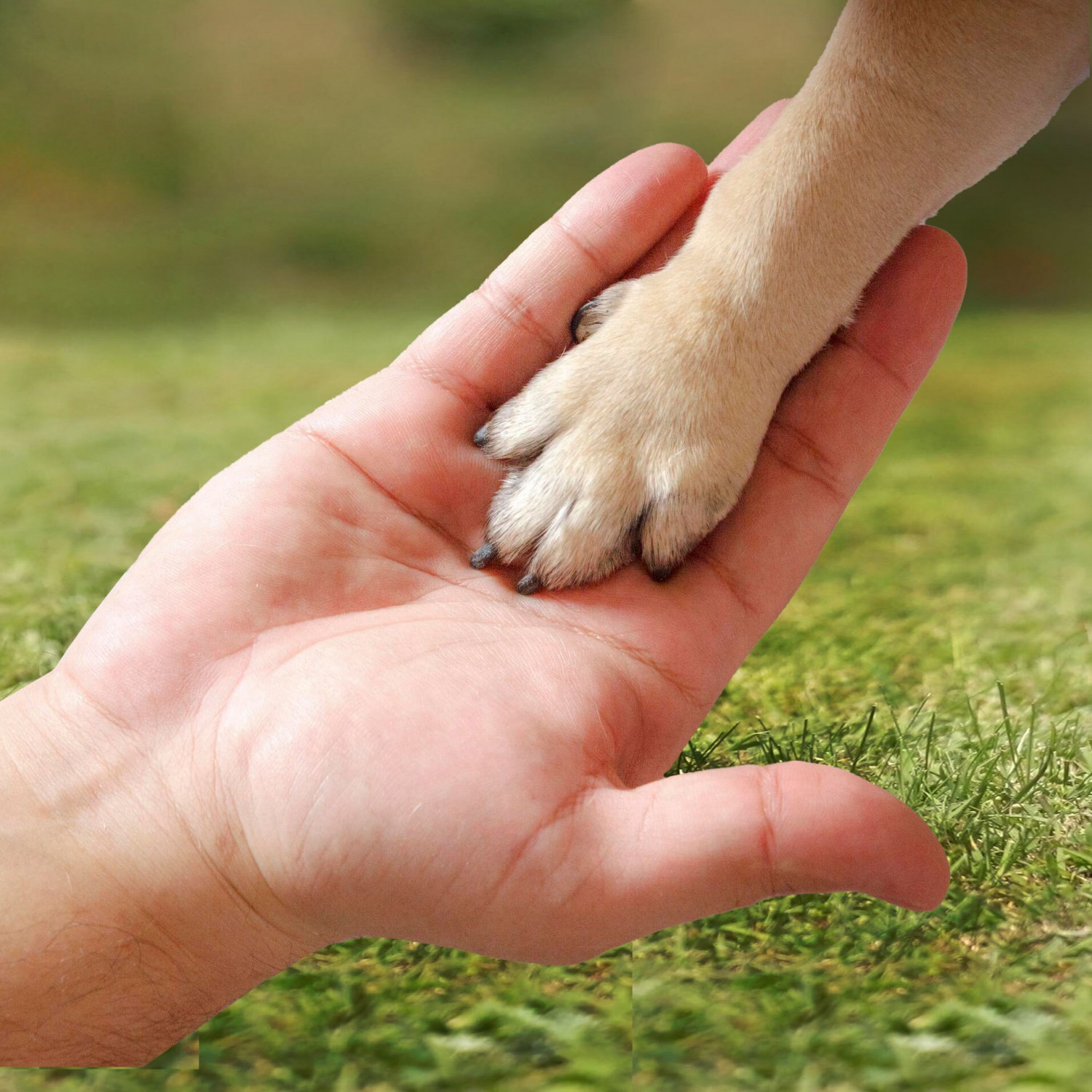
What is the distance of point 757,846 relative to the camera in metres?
0.87

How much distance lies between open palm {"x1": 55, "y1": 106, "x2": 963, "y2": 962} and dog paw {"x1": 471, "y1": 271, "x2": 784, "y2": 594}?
0.04 metres

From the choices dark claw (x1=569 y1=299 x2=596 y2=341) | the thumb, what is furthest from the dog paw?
the thumb

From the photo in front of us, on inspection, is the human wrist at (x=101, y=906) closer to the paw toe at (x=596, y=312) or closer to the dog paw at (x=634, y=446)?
the dog paw at (x=634, y=446)

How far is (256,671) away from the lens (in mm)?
1050

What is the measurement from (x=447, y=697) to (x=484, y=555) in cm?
29

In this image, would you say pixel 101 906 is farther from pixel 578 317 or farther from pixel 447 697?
pixel 578 317

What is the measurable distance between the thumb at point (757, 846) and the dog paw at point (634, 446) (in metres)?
0.36

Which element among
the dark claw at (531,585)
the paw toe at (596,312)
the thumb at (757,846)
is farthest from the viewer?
the paw toe at (596,312)

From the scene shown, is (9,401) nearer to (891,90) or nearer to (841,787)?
(891,90)

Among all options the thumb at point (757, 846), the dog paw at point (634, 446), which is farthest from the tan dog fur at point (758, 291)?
the thumb at point (757, 846)

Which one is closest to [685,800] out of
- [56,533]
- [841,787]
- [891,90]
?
[841,787]

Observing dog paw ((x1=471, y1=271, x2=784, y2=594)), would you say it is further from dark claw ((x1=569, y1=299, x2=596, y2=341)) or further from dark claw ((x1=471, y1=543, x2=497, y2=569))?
dark claw ((x1=569, y1=299, x2=596, y2=341))

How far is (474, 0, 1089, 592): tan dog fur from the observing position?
1209 millimetres

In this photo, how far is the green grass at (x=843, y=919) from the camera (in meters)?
1.07
